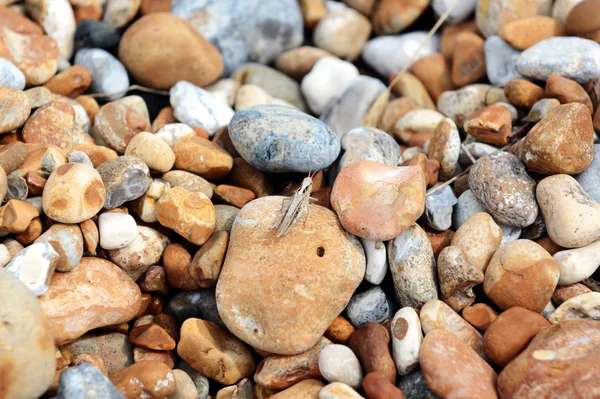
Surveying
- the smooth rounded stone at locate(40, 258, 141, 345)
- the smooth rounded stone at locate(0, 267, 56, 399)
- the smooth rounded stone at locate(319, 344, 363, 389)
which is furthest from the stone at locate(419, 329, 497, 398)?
the smooth rounded stone at locate(0, 267, 56, 399)

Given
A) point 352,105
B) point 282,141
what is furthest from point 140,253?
point 352,105

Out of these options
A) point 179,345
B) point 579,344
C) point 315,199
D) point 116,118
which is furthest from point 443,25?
point 179,345

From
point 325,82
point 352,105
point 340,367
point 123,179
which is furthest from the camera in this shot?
point 325,82

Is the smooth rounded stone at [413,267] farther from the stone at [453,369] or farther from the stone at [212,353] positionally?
the stone at [212,353]

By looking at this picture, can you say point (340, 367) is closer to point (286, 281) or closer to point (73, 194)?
point (286, 281)

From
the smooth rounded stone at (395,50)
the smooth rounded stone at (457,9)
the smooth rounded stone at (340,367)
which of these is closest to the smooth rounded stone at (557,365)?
the smooth rounded stone at (340,367)

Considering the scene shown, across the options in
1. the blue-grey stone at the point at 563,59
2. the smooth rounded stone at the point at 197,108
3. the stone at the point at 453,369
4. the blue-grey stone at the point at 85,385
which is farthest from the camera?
the smooth rounded stone at the point at 197,108
